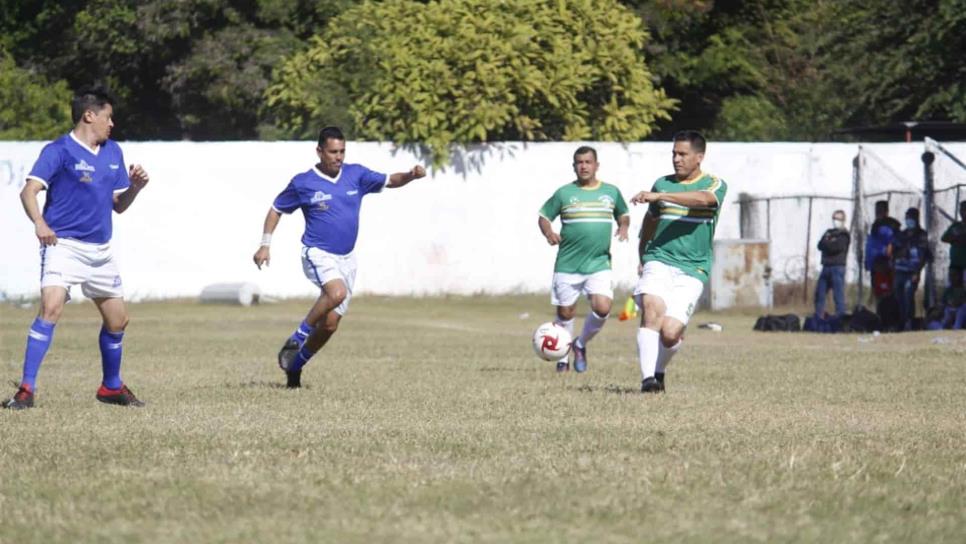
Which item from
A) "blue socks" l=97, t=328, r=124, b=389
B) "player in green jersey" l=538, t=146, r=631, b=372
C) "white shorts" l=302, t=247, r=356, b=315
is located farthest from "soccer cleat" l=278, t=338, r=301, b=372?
"player in green jersey" l=538, t=146, r=631, b=372

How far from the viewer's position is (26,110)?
119 ft

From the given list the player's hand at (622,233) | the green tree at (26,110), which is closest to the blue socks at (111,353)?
the player's hand at (622,233)

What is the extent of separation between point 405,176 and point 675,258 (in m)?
2.18

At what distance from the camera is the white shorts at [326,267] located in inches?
552

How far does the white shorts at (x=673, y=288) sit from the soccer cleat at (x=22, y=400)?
15.1 ft

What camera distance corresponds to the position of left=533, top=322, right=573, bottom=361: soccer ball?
51.8 ft

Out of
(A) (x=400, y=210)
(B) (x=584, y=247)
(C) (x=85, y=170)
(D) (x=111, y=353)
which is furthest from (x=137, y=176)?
(A) (x=400, y=210)

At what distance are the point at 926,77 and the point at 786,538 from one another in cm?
3069

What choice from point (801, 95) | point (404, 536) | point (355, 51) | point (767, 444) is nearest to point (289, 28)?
point (355, 51)

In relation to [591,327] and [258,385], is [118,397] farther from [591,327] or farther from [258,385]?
[591,327]

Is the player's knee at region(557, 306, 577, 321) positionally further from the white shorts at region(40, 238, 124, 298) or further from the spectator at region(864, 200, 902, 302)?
the spectator at region(864, 200, 902, 302)

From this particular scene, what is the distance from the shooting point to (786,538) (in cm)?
673

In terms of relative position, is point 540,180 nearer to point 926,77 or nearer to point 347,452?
point 926,77

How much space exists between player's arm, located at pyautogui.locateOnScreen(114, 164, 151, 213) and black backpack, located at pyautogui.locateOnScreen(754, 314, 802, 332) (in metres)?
15.2
